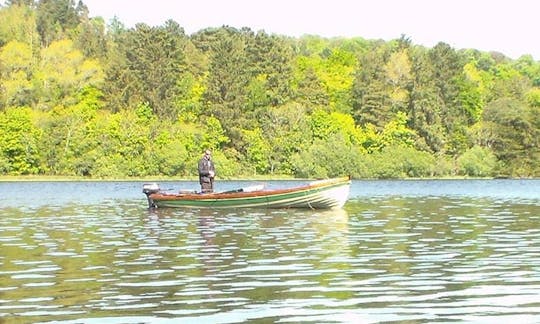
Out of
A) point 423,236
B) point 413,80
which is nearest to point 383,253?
point 423,236

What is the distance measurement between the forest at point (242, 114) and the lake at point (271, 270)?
232 feet

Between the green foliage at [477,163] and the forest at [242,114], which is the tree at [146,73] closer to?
the forest at [242,114]

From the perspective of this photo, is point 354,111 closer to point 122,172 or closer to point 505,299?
point 122,172

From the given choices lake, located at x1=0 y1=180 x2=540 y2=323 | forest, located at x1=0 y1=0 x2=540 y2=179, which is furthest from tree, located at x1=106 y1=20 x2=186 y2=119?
lake, located at x1=0 y1=180 x2=540 y2=323

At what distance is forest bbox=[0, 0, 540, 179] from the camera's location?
10869 cm

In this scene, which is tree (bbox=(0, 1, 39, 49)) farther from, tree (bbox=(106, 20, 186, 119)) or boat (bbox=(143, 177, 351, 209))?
boat (bbox=(143, 177, 351, 209))

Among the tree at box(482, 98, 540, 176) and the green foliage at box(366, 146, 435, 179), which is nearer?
the green foliage at box(366, 146, 435, 179)

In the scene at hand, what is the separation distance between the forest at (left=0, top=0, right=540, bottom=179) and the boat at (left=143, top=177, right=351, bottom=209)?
61541 millimetres

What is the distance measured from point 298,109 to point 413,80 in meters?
15.4

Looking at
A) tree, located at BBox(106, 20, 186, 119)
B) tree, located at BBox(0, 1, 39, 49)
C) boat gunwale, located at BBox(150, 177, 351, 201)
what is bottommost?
boat gunwale, located at BBox(150, 177, 351, 201)

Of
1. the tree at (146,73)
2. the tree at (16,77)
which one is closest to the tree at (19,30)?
the tree at (16,77)

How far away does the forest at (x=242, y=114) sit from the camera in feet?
357

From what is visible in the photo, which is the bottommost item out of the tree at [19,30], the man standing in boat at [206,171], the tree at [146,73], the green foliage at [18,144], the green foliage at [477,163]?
the green foliage at [477,163]

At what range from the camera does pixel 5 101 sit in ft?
363
